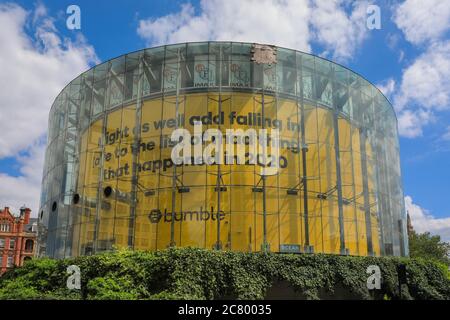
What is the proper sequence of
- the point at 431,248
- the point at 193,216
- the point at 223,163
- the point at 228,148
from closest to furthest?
the point at 193,216, the point at 223,163, the point at 228,148, the point at 431,248

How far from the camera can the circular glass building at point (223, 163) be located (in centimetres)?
2509

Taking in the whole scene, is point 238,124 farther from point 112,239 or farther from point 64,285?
point 64,285

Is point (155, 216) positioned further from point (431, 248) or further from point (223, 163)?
point (431, 248)

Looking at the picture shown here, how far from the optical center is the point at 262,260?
20.5 metres

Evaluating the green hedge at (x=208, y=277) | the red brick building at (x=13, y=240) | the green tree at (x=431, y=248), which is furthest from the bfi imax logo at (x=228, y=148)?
the red brick building at (x=13, y=240)

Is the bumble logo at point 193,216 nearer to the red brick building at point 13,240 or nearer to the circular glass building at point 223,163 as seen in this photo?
the circular glass building at point 223,163

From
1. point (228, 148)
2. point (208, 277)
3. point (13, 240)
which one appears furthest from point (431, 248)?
point (13, 240)

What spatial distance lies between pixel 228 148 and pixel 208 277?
8283mm

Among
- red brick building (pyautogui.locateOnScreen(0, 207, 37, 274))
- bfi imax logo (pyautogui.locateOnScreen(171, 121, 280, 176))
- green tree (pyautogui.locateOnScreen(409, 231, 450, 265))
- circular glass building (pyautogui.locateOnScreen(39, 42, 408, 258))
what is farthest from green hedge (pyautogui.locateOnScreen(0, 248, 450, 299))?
red brick building (pyautogui.locateOnScreen(0, 207, 37, 274))

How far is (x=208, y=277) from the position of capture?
19344 mm

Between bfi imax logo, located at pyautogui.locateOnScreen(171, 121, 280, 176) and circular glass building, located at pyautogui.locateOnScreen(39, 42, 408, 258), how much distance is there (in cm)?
9

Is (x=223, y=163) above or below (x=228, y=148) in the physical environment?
below

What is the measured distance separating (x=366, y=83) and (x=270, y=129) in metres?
8.70

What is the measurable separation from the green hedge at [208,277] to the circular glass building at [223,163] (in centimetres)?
338
